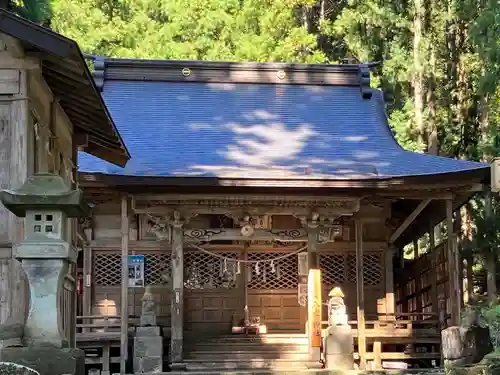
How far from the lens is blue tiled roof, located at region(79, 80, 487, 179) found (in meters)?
15.1

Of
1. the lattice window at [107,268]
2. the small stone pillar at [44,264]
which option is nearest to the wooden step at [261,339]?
the lattice window at [107,268]

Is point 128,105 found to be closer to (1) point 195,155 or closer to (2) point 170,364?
(1) point 195,155

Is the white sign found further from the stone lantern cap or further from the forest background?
the forest background

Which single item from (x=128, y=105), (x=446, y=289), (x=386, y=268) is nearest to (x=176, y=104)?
(x=128, y=105)

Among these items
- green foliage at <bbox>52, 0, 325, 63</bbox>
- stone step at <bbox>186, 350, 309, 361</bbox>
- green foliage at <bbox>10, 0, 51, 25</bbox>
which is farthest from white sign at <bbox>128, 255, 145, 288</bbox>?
green foliage at <bbox>52, 0, 325, 63</bbox>

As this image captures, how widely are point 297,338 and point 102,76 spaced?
7.09 m

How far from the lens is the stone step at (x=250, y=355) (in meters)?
15.3

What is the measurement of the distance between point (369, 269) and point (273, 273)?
1921mm

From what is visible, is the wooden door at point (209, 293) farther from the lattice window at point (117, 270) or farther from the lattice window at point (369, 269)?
the lattice window at point (369, 269)

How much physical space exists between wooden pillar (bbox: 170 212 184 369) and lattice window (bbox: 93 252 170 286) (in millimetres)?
1887

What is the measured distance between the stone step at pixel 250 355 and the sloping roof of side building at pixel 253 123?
3.24m

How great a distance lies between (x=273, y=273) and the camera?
1761 cm

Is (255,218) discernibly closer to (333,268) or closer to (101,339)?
(333,268)

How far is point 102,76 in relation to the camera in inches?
740
